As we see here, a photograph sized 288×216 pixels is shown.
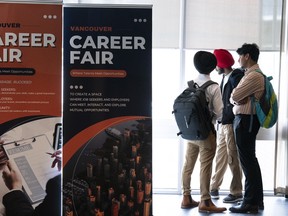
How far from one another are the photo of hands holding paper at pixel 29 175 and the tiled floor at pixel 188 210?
1.55 m

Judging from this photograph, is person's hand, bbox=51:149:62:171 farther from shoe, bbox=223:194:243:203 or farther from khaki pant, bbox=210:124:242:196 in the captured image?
shoe, bbox=223:194:243:203

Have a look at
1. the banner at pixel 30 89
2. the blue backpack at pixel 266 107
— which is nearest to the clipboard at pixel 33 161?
the banner at pixel 30 89

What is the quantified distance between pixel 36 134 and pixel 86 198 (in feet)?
1.71

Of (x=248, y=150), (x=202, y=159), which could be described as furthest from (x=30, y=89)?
(x=248, y=150)

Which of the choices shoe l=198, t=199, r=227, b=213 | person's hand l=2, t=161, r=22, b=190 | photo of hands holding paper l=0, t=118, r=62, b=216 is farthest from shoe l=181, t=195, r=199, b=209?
person's hand l=2, t=161, r=22, b=190

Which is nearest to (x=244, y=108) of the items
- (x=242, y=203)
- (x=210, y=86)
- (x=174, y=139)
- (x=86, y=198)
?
(x=210, y=86)

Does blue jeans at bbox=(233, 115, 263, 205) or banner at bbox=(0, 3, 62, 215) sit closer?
banner at bbox=(0, 3, 62, 215)

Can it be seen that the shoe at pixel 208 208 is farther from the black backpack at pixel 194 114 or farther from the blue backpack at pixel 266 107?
the blue backpack at pixel 266 107

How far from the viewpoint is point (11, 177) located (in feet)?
9.50

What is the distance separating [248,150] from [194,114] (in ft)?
2.10

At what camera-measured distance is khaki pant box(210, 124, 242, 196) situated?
4.59 m

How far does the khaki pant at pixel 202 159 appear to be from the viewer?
4.06 metres

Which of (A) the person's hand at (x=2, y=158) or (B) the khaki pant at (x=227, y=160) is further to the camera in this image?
(B) the khaki pant at (x=227, y=160)

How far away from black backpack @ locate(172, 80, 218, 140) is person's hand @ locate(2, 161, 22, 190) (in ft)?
5.43
